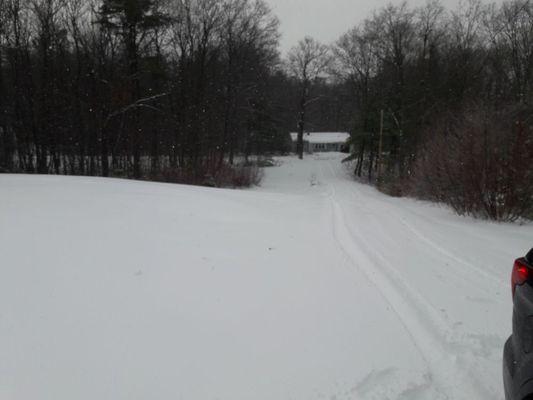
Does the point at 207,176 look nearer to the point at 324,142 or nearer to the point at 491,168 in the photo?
the point at 491,168

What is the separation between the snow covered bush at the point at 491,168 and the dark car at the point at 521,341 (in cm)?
812

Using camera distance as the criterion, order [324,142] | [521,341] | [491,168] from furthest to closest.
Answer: [324,142]
[491,168]
[521,341]

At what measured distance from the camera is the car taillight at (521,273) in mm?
1976

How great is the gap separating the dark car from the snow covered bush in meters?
8.12

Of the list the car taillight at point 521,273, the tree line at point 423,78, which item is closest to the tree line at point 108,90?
the tree line at point 423,78

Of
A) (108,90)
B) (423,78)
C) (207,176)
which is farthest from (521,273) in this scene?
(423,78)

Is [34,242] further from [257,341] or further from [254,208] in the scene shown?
[254,208]

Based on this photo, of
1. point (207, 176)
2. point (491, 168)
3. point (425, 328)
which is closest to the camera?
point (425, 328)

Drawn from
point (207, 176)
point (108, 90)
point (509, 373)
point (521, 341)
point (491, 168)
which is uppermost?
point (108, 90)

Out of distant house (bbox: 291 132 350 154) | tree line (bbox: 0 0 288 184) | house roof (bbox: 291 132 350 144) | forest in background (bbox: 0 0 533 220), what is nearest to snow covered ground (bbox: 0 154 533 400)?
forest in background (bbox: 0 0 533 220)

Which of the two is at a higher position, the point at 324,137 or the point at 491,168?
the point at 324,137

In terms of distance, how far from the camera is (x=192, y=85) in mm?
26625

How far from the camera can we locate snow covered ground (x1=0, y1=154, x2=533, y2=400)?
2637 mm

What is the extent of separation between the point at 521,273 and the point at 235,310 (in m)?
2.63
